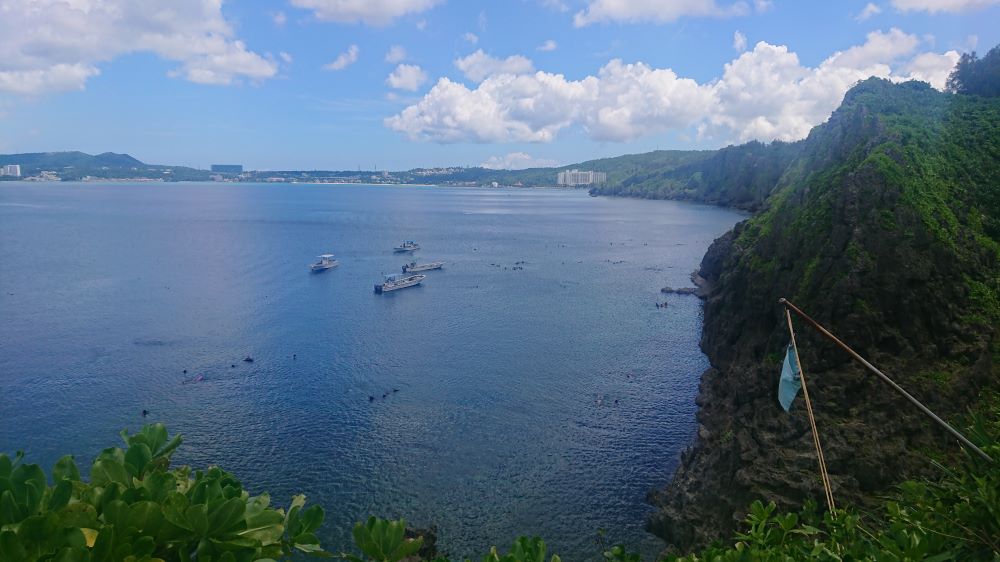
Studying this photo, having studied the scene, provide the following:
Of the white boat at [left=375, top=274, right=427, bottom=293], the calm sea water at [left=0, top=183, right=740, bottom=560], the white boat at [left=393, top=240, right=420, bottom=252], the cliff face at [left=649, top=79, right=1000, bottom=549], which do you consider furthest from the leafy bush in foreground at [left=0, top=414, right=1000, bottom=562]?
the white boat at [left=393, top=240, right=420, bottom=252]

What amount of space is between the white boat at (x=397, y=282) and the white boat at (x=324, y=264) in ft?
40.4

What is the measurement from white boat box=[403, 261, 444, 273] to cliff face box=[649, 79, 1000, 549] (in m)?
55.8

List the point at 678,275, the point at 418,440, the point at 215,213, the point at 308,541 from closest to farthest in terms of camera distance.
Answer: the point at 308,541 < the point at 418,440 < the point at 678,275 < the point at 215,213

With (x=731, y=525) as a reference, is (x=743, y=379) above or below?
above

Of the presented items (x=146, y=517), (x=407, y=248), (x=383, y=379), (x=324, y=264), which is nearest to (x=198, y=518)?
(x=146, y=517)

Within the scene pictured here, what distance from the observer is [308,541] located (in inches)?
221

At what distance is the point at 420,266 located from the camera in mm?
90875

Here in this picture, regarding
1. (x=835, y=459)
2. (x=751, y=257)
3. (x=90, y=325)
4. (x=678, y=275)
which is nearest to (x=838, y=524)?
(x=835, y=459)

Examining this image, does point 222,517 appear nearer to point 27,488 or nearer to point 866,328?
point 27,488

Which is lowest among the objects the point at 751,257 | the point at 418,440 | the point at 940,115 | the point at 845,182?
the point at 418,440

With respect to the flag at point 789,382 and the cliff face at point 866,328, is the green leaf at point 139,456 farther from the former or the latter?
Result: the cliff face at point 866,328

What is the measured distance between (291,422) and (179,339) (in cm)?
2236

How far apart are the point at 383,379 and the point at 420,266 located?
4495cm

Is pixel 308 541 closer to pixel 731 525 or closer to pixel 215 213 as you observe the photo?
pixel 731 525
